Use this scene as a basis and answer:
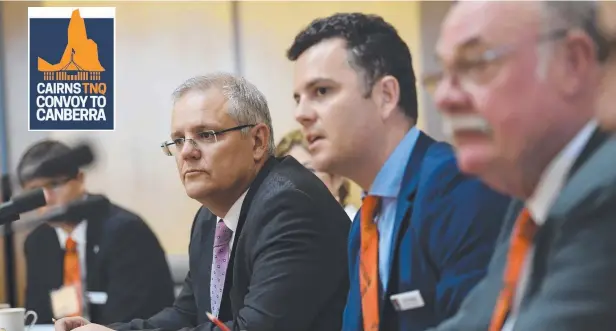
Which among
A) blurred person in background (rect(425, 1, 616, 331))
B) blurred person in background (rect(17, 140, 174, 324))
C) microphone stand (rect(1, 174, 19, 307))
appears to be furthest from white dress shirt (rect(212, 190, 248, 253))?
blurred person in background (rect(425, 1, 616, 331))

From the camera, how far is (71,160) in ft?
7.50

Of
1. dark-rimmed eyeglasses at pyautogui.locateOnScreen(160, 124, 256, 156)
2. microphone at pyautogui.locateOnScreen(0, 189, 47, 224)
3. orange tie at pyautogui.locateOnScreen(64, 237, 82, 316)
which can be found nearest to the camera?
microphone at pyautogui.locateOnScreen(0, 189, 47, 224)

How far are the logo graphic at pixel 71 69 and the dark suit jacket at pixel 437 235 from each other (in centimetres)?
110

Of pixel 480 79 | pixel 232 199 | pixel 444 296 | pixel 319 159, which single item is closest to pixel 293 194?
pixel 232 199

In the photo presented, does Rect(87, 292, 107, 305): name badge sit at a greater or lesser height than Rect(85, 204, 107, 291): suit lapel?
lesser

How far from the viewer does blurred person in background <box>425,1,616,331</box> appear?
847mm

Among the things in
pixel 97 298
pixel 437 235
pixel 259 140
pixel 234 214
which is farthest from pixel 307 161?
pixel 97 298

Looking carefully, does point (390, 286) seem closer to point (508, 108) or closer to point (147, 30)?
point (508, 108)

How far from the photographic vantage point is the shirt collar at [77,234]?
89.4 inches

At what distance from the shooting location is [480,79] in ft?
3.51

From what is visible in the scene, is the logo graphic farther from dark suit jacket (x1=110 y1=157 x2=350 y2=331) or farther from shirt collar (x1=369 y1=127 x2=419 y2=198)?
shirt collar (x1=369 y1=127 x2=419 y2=198)

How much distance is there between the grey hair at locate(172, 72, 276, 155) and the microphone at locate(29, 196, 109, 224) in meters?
0.47

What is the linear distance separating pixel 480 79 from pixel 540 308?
354mm

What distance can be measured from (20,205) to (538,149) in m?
1.15
